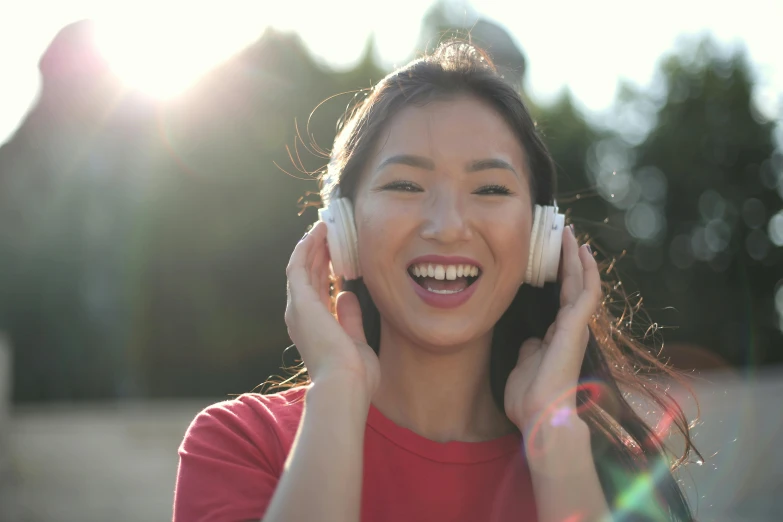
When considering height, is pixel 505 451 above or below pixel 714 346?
above

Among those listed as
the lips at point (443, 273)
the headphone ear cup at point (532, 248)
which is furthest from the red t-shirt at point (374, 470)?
the headphone ear cup at point (532, 248)

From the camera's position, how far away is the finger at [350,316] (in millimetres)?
2746

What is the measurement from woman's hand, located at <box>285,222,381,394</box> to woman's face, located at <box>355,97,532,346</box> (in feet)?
0.54

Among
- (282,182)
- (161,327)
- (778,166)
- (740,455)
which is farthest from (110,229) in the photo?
(778,166)

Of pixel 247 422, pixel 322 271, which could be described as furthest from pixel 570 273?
pixel 247 422

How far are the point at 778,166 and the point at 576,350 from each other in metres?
20.6

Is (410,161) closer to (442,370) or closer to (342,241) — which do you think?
(342,241)

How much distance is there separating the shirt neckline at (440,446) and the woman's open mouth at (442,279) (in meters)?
0.47

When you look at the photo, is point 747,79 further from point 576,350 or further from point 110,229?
point 576,350

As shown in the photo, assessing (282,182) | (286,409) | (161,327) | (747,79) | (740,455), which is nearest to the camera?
(286,409)

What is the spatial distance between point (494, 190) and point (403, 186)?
0.33 metres

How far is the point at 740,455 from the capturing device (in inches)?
384

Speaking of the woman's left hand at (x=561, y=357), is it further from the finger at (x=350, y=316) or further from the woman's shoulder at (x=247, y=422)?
the woman's shoulder at (x=247, y=422)

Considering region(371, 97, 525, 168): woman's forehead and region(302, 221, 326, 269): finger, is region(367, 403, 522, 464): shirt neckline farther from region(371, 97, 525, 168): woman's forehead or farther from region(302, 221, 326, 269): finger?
region(371, 97, 525, 168): woman's forehead
